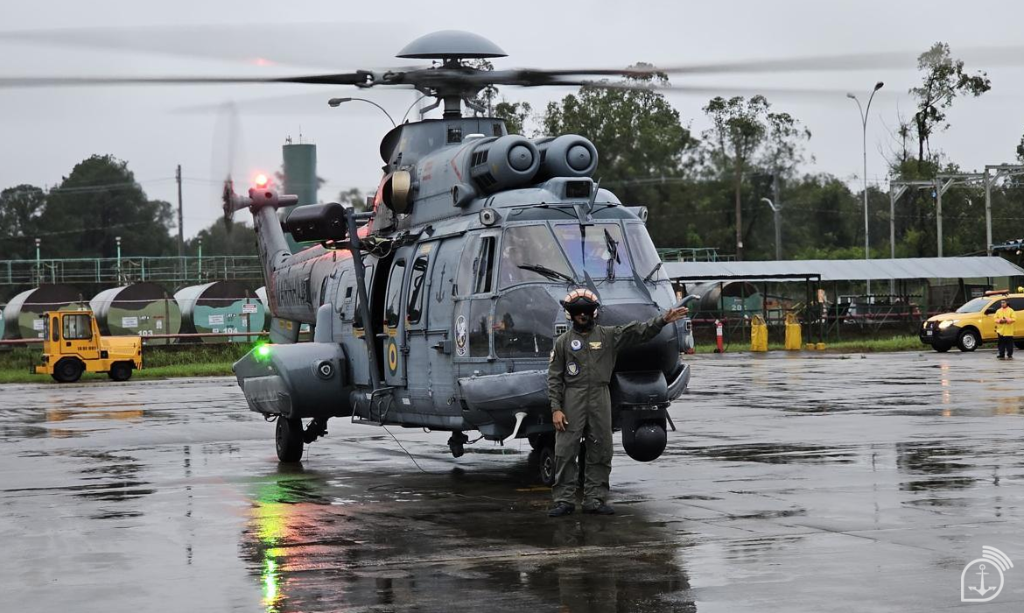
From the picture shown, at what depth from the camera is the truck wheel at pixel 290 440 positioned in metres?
15.9

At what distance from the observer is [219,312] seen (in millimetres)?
55500

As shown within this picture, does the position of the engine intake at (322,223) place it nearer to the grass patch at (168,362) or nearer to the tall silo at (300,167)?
the tall silo at (300,167)

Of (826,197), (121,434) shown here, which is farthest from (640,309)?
(826,197)

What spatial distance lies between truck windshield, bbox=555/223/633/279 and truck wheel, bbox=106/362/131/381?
29.5 meters

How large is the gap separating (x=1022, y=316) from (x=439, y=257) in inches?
1332

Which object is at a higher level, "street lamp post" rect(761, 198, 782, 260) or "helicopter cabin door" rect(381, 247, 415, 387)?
"street lamp post" rect(761, 198, 782, 260)

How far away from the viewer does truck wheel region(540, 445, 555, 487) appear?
12.5 metres

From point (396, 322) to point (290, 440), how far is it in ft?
A: 8.93

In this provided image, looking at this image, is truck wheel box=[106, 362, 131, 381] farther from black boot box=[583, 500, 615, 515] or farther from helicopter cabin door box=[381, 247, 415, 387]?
black boot box=[583, 500, 615, 515]

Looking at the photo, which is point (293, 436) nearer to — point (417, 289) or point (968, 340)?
point (417, 289)

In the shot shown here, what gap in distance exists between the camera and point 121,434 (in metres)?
20.4

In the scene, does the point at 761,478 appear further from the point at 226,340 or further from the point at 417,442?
the point at 226,340

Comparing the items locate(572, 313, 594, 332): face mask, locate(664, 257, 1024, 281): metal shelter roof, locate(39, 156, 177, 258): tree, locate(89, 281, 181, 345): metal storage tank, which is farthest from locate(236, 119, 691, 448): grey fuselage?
locate(39, 156, 177, 258): tree

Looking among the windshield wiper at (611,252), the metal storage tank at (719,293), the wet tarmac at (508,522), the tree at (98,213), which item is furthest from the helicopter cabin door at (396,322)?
the tree at (98,213)
